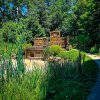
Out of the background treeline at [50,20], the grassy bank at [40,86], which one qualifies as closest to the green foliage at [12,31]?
the background treeline at [50,20]

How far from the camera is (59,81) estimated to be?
8680 millimetres

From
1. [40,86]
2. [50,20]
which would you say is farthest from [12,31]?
[40,86]

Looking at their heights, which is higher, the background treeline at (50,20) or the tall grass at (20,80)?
the background treeline at (50,20)

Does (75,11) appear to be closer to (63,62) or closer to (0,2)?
(0,2)

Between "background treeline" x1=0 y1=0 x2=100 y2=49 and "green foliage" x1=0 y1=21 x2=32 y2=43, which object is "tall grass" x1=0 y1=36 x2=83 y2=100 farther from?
→ "background treeline" x1=0 y1=0 x2=100 y2=49

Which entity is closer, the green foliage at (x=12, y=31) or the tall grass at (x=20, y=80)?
the tall grass at (x=20, y=80)

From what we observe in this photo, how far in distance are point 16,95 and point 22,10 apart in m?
30.6

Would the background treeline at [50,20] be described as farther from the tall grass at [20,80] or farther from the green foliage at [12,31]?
the tall grass at [20,80]

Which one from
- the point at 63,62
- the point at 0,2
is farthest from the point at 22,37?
the point at 0,2

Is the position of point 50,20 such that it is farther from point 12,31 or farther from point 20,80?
point 20,80

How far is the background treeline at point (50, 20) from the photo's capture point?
100 ft

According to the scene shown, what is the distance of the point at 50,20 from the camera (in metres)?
37.9

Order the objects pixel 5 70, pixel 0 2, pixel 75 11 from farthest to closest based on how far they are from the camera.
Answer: pixel 75 11 < pixel 0 2 < pixel 5 70

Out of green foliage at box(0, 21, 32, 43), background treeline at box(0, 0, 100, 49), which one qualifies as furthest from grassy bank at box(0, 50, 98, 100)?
background treeline at box(0, 0, 100, 49)
